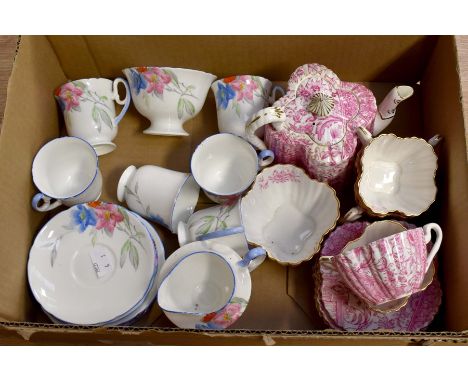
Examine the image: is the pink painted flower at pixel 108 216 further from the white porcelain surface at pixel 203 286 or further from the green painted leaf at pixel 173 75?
the green painted leaf at pixel 173 75

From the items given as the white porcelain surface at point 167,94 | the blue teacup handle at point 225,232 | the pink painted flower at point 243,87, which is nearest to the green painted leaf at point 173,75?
the white porcelain surface at point 167,94

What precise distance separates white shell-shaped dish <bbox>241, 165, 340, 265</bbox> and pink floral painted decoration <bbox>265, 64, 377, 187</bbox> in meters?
0.03

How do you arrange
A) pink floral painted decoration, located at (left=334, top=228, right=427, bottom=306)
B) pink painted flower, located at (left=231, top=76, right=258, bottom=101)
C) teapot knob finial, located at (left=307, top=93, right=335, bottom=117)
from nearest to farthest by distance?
pink floral painted decoration, located at (left=334, top=228, right=427, bottom=306) → teapot knob finial, located at (left=307, top=93, right=335, bottom=117) → pink painted flower, located at (left=231, top=76, right=258, bottom=101)

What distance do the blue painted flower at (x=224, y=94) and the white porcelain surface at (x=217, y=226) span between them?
0.72 feet

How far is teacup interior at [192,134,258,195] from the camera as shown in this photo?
98 centimetres

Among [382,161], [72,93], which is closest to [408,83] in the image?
[382,161]

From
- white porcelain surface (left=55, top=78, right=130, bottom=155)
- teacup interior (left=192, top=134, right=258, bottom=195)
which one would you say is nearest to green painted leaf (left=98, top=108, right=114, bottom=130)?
white porcelain surface (left=55, top=78, right=130, bottom=155)

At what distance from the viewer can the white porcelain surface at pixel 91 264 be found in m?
0.91

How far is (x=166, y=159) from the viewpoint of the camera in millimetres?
1073

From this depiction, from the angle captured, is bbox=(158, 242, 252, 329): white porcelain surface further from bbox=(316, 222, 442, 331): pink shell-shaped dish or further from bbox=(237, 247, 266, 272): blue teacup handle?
bbox=(316, 222, 442, 331): pink shell-shaped dish

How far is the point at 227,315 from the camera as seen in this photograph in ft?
2.73

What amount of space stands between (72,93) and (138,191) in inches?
9.9

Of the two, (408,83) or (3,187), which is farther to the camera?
(408,83)
